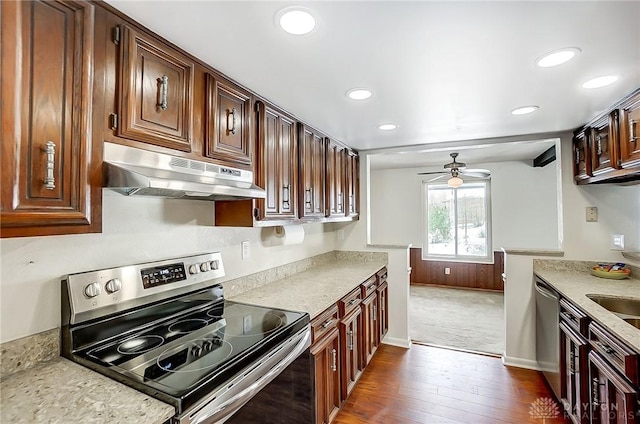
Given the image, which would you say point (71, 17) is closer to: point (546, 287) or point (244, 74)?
point (244, 74)

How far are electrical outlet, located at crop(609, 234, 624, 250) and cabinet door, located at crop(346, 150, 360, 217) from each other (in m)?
2.32

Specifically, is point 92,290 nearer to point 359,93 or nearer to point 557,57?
point 359,93

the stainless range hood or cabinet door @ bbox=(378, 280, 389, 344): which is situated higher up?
the stainless range hood

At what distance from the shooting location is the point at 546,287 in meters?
2.51

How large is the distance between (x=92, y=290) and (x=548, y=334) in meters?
3.17

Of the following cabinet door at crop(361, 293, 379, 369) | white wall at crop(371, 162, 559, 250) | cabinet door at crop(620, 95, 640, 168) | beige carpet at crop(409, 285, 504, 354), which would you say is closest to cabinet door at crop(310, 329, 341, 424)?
cabinet door at crop(361, 293, 379, 369)

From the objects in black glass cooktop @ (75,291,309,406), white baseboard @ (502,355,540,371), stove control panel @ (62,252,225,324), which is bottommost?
white baseboard @ (502,355,540,371)

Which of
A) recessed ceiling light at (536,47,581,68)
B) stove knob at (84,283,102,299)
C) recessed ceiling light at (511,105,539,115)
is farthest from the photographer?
recessed ceiling light at (511,105,539,115)

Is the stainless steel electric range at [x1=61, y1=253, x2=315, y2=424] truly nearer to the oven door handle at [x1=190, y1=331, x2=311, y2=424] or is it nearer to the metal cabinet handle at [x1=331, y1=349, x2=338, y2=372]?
the oven door handle at [x1=190, y1=331, x2=311, y2=424]

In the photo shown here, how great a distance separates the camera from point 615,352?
1.43 metres

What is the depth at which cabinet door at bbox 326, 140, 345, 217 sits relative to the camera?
2876 millimetres

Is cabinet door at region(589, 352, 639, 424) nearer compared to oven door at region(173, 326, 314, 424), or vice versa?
oven door at region(173, 326, 314, 424)

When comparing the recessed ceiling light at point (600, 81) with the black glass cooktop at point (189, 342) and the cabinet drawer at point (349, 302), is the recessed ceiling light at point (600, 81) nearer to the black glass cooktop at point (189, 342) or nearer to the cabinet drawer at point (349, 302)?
the cabinet drawer at point (349, 302)

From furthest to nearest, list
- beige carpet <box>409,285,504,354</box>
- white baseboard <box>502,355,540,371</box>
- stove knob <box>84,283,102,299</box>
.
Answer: beige carpet <box>409,285,504,354</box> → white baseboard <box>502,355,540,371</box> → stove knob <box>84,283,102,299</box>
